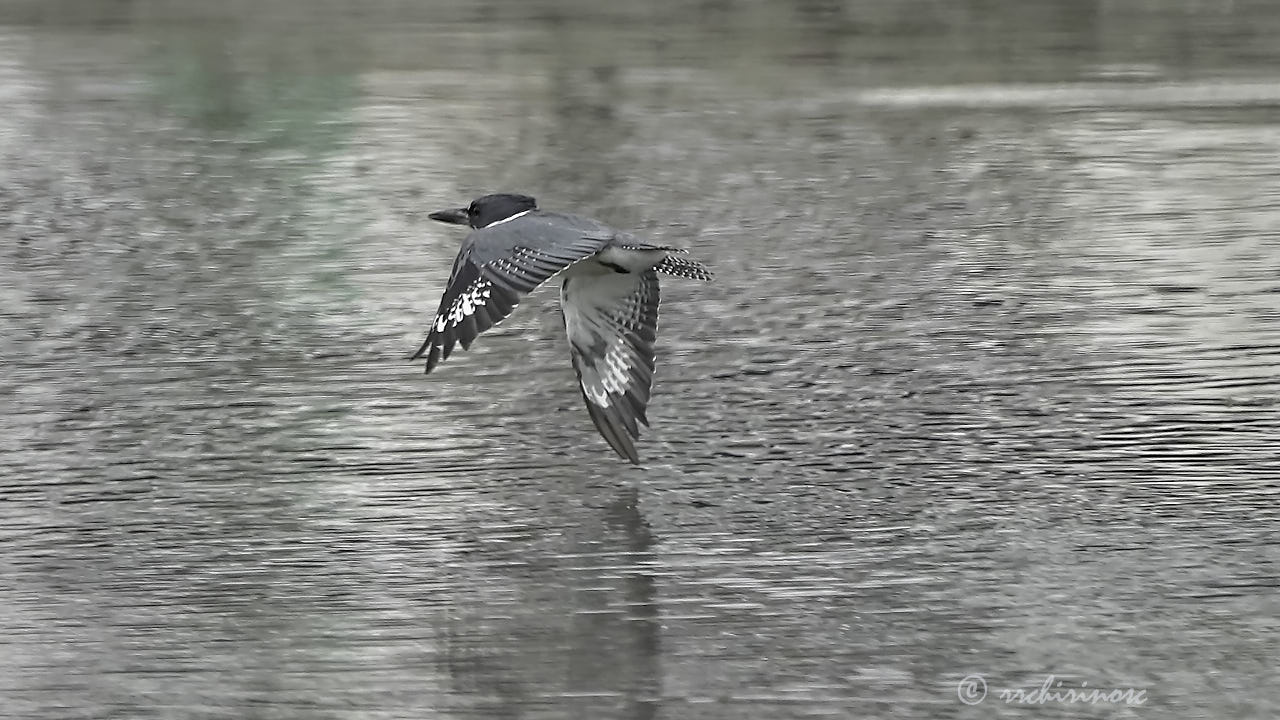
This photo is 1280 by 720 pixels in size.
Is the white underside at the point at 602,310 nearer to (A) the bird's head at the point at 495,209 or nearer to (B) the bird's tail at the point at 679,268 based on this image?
(B) the bird's tail at the point at 679,268

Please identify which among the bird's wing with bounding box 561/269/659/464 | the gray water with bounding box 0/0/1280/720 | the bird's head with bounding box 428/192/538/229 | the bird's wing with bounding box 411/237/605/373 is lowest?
the gray water with bounding box 0/0/1280/720

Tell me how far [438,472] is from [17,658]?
1.72m

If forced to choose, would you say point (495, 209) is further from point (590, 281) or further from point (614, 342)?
point (614, 342)

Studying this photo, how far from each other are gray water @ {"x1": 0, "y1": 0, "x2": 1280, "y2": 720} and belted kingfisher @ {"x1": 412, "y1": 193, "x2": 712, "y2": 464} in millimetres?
228

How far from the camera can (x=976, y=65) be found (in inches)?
551

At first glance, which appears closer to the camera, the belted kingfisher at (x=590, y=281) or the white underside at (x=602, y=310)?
the belted kingfisher at (x=590, y=281)

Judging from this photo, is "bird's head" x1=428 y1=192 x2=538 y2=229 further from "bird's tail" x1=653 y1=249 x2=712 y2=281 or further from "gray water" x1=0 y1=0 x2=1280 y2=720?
"gray water" x1=0 y1=0 x2=1280 y2=720

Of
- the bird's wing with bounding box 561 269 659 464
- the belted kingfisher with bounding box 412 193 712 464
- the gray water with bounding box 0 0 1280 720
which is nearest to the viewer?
the gray water with bounding box 0 0 1280 720

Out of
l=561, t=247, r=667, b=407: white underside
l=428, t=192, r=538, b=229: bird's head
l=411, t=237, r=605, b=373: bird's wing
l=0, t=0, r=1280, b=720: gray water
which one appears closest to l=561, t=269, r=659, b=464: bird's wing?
l=561, t=247, r=667, b=407: white underside

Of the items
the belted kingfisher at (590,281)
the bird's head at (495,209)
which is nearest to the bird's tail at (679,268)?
the belted kingfisher at (590,281)

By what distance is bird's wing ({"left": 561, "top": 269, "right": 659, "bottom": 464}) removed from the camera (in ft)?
22.2

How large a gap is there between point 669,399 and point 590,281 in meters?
0.65

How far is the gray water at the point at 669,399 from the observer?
527 centimetres

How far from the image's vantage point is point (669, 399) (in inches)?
292
